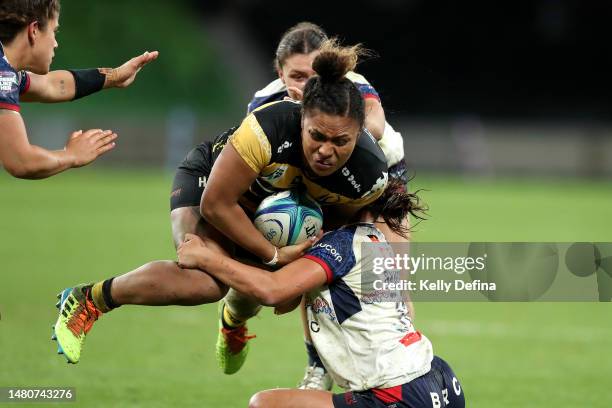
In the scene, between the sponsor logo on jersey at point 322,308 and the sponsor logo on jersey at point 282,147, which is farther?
the sponsor logo on jersey at point 282,147

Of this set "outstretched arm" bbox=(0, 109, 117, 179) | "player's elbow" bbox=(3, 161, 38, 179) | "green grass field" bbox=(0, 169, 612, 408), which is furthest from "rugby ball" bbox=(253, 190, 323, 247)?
"green grass field" bbox=(0, 169, 612, 408)

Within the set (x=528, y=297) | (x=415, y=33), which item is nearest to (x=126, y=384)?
(x=528, y=297)

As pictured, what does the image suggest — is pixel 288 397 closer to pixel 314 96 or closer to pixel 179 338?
pixel 314 96

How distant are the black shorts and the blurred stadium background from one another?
1.84 m

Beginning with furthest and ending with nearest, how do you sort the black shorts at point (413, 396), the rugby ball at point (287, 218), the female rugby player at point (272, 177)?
the rugby ball at point (287, 218) < the female rugby player at point (272, 177) < the black shorts at point (413, 396)

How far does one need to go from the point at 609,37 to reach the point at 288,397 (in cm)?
2932

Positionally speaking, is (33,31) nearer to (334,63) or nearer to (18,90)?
(18,90)

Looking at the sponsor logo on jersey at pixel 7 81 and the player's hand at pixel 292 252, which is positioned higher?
the sponsor logo on jersey at pixel 7 81

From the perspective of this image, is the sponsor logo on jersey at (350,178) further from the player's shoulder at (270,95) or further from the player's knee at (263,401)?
the player's shoulder at (270,95)

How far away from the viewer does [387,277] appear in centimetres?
484

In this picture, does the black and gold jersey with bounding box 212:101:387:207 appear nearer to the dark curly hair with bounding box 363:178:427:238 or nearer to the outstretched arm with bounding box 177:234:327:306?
the dark curly hair with bounding box 363:178:427:238

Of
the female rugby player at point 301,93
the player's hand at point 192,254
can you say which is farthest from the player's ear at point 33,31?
the female rugby player at point 301,93

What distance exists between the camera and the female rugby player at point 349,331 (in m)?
4.66

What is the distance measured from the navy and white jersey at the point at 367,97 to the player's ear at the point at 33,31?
1622mm
